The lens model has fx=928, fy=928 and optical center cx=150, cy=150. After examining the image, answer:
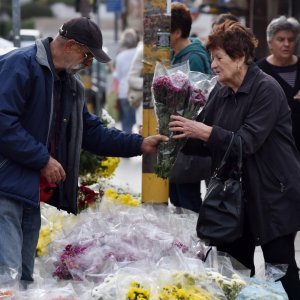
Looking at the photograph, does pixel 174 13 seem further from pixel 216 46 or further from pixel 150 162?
pixel 216 46

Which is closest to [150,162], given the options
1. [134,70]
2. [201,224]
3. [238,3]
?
[201,224]

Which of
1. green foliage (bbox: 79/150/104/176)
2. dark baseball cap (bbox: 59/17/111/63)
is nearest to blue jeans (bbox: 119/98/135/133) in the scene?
green foliage (bbox: 79/150/104/176)

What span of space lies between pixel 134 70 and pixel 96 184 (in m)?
4.83

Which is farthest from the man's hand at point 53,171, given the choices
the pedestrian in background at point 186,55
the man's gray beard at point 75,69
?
the pedestrian in background at point 186,55

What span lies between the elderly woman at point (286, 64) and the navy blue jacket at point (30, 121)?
2.71m

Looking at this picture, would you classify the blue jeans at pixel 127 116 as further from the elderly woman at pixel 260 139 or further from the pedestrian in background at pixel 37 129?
the elderly woman at pixel 260 139

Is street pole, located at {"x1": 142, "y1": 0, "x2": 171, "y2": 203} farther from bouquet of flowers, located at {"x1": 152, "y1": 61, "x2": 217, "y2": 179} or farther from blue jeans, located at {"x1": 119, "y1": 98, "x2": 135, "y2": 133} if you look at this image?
blue jeans, located at {"x1": 119, "y1": 98, "x2": 135, "y2": 133}

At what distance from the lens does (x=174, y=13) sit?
7035 mm

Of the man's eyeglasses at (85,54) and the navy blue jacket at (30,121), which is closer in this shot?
the navy blue jacket at (30,121)

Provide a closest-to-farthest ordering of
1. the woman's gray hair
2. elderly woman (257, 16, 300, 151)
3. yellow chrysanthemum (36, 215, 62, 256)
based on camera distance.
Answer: yellow chrysanthemum (36, 215, 62, 256), elderly woman (257, 16, 300, 151), the woman's gray hair

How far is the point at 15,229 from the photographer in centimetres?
466

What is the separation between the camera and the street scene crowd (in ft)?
14.7

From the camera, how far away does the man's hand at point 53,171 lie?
460 centimetres

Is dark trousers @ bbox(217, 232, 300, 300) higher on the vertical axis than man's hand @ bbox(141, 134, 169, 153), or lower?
lower
